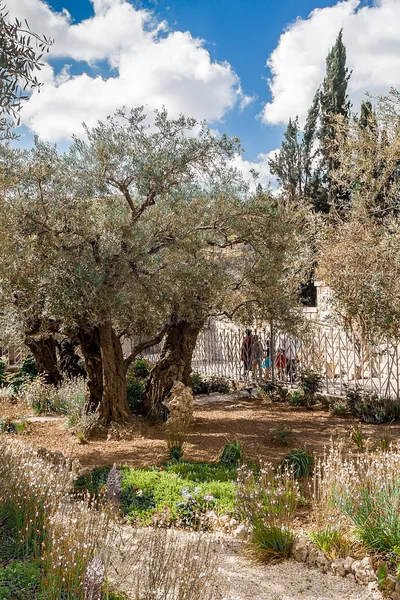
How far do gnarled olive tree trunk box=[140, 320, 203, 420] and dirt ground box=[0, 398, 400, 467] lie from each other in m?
0.55

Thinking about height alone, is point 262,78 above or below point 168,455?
above

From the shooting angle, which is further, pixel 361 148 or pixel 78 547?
pixel 361 148

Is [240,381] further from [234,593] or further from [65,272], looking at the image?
[234,593]

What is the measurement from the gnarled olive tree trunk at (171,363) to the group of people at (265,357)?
11.0 ft

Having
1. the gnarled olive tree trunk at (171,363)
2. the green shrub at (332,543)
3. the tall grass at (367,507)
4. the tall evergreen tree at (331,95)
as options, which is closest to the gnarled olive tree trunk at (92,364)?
the gnarled olive tree trunk at (171,363)

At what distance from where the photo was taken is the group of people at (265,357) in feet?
40.6

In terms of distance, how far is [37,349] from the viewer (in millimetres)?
11000

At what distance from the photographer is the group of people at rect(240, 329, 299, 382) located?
1238 cm

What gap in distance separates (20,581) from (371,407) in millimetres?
8008

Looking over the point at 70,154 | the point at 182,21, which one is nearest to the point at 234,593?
the point at 70,154

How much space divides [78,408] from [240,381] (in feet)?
18.8

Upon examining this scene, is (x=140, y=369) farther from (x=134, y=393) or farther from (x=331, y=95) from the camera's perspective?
(x=331, y=95)

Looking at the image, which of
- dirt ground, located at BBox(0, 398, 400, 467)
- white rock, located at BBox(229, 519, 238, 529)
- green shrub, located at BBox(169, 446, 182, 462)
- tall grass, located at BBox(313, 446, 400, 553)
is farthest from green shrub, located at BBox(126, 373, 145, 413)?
tall grass, located at BBox(313, 446, 400, 553)

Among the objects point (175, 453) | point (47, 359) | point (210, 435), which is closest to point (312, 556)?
point (175, 453)
